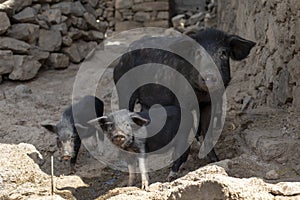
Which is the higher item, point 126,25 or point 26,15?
point 26,15

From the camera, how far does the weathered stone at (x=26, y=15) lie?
20.6 ft

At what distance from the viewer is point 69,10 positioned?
22.2 ft

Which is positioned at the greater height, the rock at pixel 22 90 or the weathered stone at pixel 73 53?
the weathered stone at pixel 73 53

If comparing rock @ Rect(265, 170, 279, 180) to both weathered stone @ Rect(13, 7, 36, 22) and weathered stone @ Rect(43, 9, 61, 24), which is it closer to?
weathered stone @ Rect(13, 7, 36, 22)

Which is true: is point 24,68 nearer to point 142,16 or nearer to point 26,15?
point 26,15

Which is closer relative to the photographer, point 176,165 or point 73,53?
point 176,165

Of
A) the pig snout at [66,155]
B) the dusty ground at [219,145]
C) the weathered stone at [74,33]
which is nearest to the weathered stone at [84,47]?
the weathered stone at [74,33]

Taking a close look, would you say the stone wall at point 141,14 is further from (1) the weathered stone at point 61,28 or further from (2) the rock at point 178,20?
(1) the weathered stone at point 61,28

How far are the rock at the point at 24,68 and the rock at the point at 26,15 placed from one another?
472 mm

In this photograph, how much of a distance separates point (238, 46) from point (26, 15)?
332 cm

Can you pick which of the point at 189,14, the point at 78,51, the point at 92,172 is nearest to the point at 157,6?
the point at 189,14

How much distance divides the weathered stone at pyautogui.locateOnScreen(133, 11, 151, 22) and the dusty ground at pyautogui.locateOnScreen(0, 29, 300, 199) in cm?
639

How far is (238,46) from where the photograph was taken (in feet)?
12.8

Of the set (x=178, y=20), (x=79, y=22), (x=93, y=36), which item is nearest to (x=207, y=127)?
(x=79, y=22)
